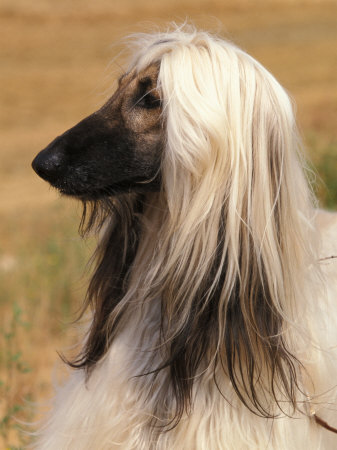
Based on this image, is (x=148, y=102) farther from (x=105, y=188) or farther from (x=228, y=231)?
(x=228, y=231)

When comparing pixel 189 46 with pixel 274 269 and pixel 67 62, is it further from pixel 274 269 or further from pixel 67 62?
pixel 67 62

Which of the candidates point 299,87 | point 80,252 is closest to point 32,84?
point 299,87

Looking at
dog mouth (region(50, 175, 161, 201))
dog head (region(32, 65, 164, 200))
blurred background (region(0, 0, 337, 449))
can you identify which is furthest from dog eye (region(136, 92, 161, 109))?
blurred background (region(0, 0, 337, 449))

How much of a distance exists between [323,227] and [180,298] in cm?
77

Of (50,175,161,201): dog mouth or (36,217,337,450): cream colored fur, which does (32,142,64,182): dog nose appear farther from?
(36,217,337,450): cream colored fur

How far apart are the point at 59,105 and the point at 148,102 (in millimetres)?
12203

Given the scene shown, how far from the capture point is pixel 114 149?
84.1 inches

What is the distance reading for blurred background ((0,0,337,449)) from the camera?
4.11m

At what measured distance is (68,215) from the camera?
5.71m

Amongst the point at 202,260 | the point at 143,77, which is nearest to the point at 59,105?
the point at 143,77

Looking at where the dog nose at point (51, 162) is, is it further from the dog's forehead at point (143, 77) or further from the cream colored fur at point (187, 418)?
the cream colored fur at point (187, 418)

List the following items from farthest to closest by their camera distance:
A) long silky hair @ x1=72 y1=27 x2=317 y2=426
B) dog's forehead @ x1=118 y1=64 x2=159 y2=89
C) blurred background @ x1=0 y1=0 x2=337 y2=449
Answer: blurred background @ x1=0 y1=0 x2=337 y2=449 < dog's forehead @ x1=118 y1=64 x2=159 y2=89 < long silky hair @ x1=72 y1=27 x2=317 y2=426

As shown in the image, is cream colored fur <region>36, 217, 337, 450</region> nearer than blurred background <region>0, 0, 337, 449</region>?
Yes

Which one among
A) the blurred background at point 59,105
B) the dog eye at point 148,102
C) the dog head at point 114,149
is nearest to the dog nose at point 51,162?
the dog head at point 114,149
